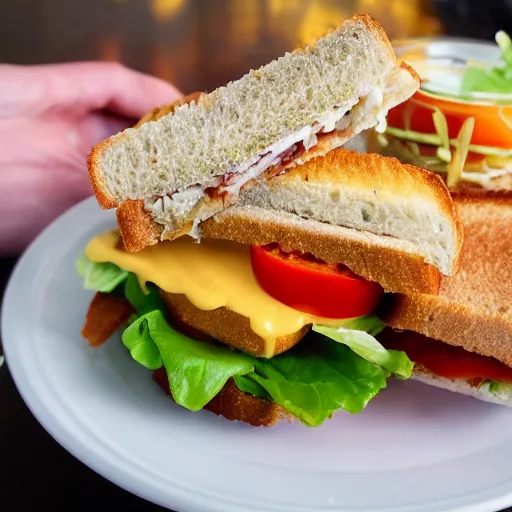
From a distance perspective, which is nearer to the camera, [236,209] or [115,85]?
[236,209]

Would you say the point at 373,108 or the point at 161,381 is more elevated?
the point at 373,108

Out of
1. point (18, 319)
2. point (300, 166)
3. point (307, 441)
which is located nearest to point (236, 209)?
point (300, 166)

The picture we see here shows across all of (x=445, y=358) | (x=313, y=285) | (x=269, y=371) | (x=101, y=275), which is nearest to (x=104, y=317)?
(x=101, y=275)

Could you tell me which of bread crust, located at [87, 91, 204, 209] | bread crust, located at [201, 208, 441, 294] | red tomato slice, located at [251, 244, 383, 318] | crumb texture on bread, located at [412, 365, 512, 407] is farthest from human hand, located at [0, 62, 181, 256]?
crumb texture on bread, located at [412, 365, 512, 407]

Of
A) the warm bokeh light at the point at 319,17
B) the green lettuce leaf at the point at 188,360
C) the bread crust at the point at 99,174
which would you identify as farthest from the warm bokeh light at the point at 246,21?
the green lettuce leaf at the point at 188,360

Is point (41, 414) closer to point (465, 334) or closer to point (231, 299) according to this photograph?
point (231, 299)

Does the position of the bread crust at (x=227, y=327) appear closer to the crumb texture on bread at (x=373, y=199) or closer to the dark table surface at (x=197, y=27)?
the crumb texture on bread at (x=373, y=199)

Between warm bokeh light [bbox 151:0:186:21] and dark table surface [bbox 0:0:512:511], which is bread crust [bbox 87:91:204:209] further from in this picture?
warm bokeh light [bbox 151:0:186:21]
